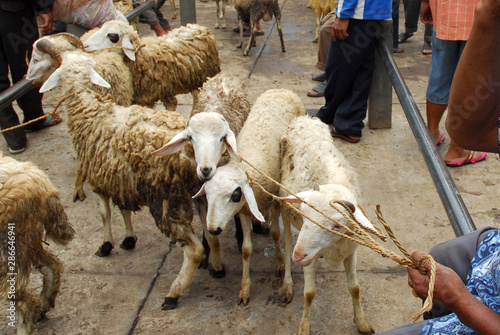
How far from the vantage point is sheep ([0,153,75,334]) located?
8.13 feet

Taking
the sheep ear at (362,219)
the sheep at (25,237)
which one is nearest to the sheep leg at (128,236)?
the sheep at (25,237)

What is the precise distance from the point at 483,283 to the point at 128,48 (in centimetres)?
391

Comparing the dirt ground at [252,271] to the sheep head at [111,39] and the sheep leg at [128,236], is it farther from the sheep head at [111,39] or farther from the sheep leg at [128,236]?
the sheep head at [111,39]

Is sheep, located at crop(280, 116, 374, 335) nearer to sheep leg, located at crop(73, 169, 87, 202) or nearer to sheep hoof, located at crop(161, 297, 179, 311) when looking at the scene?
sheep hoof, located at crop(161, 297, 179, 311)

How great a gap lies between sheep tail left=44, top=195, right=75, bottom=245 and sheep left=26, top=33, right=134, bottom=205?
2.21 ft

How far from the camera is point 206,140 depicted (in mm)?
2812

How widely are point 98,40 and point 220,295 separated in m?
2.75

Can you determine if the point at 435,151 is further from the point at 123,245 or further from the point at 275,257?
the point at 123,245

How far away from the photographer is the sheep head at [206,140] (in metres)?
2.77

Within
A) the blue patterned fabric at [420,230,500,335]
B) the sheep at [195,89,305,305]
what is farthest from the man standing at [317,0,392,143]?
the blue patterned fabric at [420,230,500,335]

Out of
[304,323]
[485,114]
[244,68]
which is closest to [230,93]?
[304,323]

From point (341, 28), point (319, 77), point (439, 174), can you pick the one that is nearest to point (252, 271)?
point (439, 174)

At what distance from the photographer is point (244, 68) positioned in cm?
727

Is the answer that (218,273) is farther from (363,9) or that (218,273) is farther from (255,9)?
(255,9)
